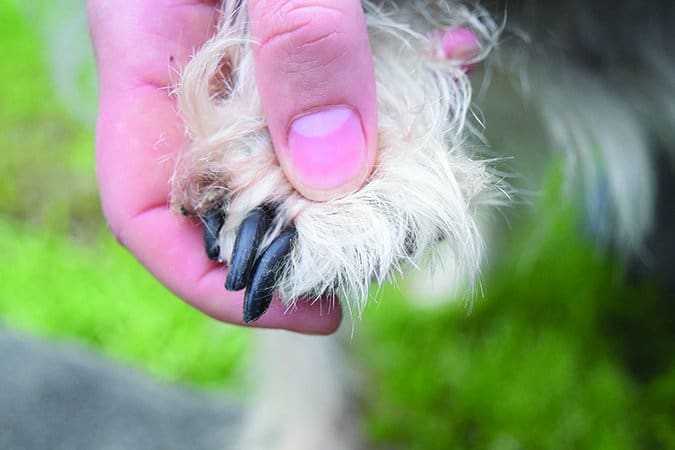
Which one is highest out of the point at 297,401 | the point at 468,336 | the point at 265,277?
the point at 265,277

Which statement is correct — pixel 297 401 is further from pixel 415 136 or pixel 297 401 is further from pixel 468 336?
pixel 415 136

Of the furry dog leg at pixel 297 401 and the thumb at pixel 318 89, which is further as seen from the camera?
the furry dog leg at pixel 297 401

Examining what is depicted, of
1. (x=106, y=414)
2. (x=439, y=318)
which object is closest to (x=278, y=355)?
(x=106, y=414)

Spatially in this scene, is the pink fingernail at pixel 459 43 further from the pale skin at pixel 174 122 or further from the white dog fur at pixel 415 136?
the pale skin at pixel 174 122

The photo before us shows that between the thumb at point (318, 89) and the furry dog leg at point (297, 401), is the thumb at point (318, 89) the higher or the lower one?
the higher one

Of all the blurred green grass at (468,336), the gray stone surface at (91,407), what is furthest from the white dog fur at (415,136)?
the gray stone surface at (91,407)

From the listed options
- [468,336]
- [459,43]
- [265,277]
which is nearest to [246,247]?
[265,277]

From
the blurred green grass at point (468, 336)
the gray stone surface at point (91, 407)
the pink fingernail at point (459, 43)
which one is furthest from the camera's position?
the blurred green grass at point (468, 336)
